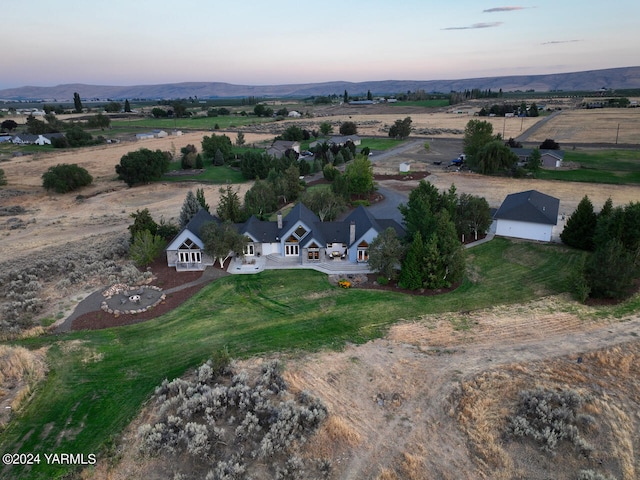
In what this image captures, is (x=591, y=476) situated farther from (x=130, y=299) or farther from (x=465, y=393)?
(x=130, y=299)

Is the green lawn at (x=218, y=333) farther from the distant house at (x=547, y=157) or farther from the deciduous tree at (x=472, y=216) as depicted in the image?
the distant house at (x=547, y=157)

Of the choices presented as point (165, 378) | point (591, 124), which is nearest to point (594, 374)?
point (165, 378)

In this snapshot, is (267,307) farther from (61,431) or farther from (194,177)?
(194,177)

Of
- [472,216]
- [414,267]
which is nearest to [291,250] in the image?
[414,267]

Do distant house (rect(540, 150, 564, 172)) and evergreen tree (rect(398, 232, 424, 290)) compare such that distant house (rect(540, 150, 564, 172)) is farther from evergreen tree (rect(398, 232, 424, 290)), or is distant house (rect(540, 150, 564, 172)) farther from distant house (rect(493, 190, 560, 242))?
evergreen tree (rect(398, 232, 424, 290))

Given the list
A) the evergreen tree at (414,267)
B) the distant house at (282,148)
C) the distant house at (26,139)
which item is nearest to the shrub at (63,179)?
the distant house at (282,148)

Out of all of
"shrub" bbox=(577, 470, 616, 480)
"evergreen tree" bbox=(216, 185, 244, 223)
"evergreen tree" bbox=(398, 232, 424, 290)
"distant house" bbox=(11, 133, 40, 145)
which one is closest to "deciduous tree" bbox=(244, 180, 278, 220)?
"evergreen tree" bbox=(216, 185, 244, 223)
